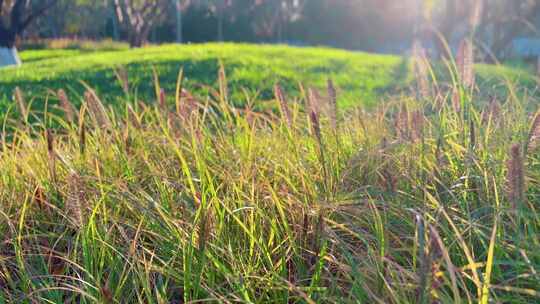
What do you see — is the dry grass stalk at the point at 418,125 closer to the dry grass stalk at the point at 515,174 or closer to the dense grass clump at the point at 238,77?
the dry grass stalk at the point at 515,174

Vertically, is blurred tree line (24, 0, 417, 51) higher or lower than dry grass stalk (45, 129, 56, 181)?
higher

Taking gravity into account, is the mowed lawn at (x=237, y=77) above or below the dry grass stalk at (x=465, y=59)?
below

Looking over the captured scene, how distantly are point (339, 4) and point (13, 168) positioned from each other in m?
33.8

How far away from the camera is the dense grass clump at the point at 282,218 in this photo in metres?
1.28

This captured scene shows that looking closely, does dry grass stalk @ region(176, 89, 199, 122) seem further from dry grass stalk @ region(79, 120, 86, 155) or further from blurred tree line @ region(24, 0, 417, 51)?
Answer: blurred tree line @ region(24, 0, 417, 51)

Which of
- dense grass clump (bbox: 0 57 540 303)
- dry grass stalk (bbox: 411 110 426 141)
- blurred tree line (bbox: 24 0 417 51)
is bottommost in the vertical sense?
dense grass clump (bbox: 0 57 540 303)

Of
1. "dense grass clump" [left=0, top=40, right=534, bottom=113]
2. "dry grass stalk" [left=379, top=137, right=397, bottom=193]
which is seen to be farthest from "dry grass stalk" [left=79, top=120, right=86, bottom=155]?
"dense grass clump" [left=0, top=40, right=534, bottom=113]

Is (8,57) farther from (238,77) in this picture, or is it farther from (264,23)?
(264,23)

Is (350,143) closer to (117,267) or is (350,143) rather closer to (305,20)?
(117,267)

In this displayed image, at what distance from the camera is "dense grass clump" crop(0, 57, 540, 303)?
4.20 ft

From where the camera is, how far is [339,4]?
34156mm

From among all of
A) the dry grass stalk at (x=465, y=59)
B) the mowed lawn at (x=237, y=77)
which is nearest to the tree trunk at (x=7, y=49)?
the mowed lawn at (x=237, y=77)

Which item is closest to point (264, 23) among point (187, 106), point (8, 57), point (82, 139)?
point (8, 57)

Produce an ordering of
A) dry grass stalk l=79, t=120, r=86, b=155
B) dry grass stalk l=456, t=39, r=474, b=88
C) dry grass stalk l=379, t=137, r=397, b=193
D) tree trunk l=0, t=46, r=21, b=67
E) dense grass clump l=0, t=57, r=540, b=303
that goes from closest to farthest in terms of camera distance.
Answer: dense grass clump l=0, t=57, r=540, b=303, dry grass stalk l=456, t=39, r=474, b=88, dry grass stalk l=379, t=137, r=397, b=193, dry grass stalk l=79, t=120, r=86, b=155, tree trunk l=0, t=46, r=21, b=67
